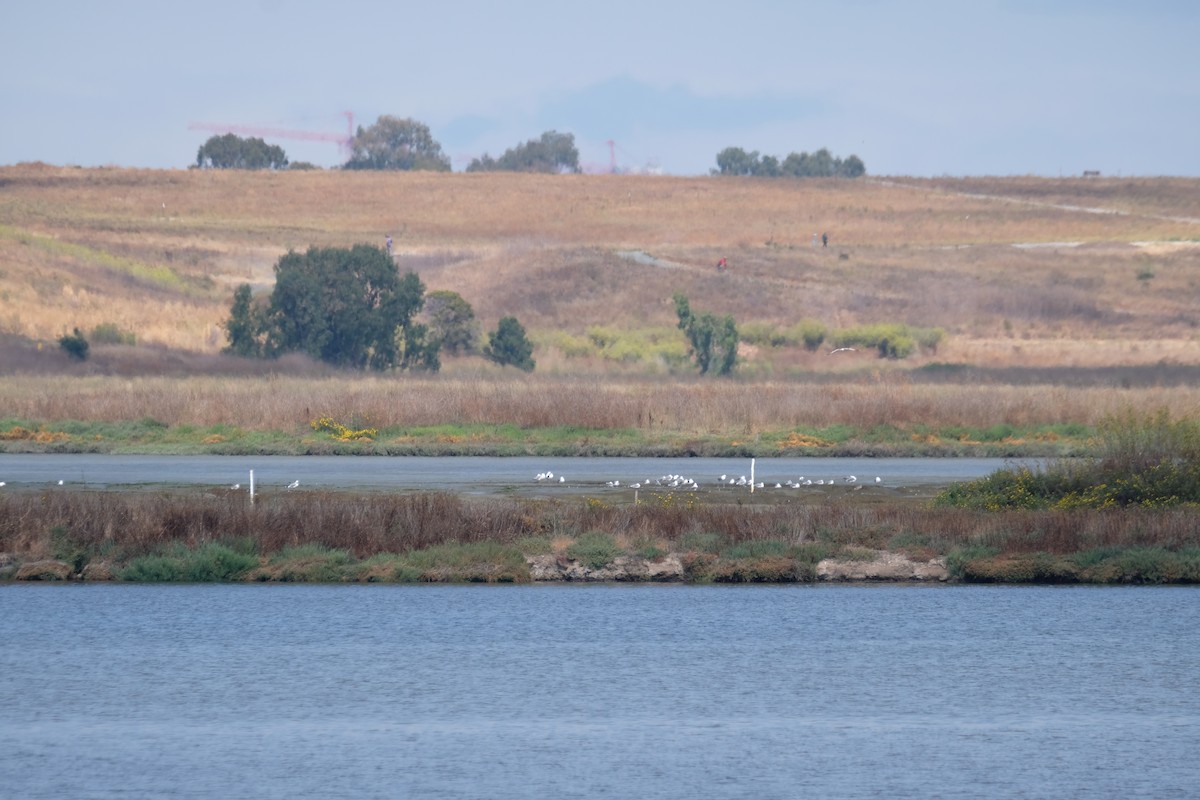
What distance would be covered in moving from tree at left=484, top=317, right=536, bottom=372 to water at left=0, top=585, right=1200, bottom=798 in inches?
2032

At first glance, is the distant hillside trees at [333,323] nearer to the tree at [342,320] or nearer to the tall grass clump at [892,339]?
the tree at [342,320]

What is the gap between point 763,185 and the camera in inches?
5669

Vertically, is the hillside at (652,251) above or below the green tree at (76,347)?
above

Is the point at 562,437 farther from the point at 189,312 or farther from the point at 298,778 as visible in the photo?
the point at 189,312

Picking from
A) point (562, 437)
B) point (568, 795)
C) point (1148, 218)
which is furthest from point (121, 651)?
point (1148, 218)

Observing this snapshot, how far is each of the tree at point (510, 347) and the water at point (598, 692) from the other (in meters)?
51.6

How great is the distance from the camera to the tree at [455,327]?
257 ft

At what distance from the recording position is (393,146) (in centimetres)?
18350

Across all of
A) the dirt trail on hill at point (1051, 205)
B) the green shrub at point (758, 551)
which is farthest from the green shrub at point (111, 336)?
the dirt trail on hill at point (1051, 205)

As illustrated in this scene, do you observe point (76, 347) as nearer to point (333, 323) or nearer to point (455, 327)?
point (333, 323)

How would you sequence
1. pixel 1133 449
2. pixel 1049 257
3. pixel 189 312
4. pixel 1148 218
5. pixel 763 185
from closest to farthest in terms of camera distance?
pixel 1133 449, pixel 189 312, pixel 1049 257, pixel 1148 218, pixel 763 185

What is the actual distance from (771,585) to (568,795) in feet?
33.6


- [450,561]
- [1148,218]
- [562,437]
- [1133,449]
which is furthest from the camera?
[1148,218]

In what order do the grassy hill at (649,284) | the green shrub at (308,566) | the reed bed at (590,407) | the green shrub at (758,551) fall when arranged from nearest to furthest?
the green shrub at (308,566) < the green shrub at (758,551) < the reed bed at (590,407) < the grassy hill at (649,284)
